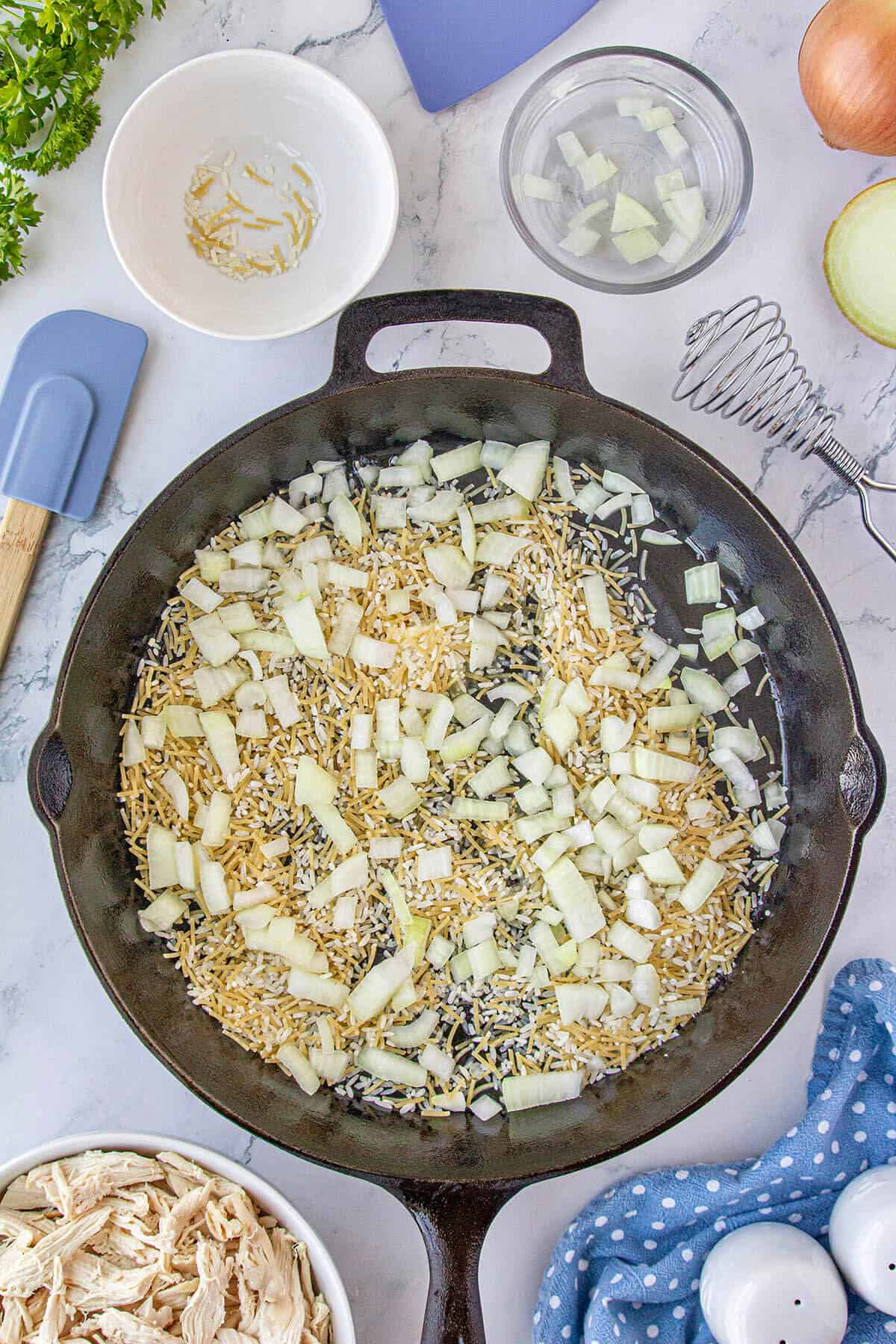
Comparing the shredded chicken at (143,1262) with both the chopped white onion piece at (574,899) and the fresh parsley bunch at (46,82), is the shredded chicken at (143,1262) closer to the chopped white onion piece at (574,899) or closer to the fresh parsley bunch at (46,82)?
the chopped white onion piece at (574,899)

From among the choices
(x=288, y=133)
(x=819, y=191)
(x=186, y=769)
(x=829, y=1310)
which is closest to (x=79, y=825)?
(x=186, y=769)

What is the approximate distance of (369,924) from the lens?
1.35 m

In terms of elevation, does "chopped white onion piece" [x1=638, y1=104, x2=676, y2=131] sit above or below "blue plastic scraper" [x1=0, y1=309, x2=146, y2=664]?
above

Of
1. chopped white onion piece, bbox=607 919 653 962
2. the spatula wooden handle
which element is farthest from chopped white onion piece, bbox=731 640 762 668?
the spatula wooden handle

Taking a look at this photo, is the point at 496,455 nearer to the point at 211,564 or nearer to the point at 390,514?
the point at 390,514

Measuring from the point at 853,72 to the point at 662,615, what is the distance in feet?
2.32

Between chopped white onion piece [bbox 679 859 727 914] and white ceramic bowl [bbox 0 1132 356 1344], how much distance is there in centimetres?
61

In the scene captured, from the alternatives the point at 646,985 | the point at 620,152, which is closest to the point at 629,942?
the point at 646,985

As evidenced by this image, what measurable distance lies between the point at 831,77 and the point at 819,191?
0.52ft

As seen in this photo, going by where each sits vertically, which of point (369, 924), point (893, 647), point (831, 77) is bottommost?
point (369, 924)

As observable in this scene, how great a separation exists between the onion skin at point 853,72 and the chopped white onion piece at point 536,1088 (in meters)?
1.27

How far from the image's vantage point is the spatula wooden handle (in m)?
1.33

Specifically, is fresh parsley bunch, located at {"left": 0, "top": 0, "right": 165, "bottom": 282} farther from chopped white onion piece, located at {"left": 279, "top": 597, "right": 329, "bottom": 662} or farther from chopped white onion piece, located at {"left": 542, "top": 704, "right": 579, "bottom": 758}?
chopped white onion piece, located at {"left": 542, "top": 704, "right": 579, "bottom": 758}

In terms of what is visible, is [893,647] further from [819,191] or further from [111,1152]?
[111,1152]
